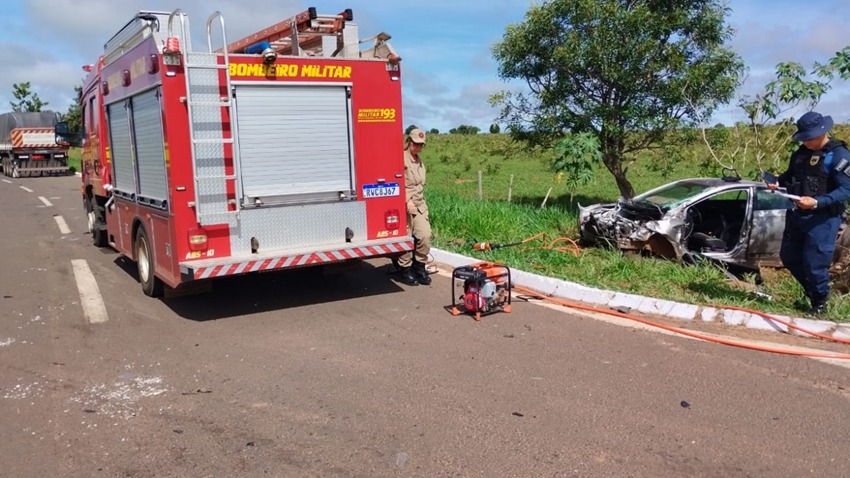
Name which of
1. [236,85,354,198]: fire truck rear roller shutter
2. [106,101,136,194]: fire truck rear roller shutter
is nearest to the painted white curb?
[236,85,354,198]: fire truck rear roller shutter

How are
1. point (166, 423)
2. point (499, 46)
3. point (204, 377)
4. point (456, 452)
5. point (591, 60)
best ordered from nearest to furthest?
point (456, 452) < point (166, 423) < point (204, 377) < point (591, 60) < point (499, 46)

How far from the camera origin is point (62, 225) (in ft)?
46.0

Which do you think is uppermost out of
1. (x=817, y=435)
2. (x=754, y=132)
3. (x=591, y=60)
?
(x=591, y=60)

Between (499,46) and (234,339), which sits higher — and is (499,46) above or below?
above

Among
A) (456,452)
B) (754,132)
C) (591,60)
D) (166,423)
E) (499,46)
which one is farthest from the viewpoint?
(499,46)

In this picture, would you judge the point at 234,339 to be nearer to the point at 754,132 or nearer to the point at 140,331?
the point at 140,331

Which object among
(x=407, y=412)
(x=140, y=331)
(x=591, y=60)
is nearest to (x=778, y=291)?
(x=407, y=412)

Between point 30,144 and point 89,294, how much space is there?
1147 inches

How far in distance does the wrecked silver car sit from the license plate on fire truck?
313 cm

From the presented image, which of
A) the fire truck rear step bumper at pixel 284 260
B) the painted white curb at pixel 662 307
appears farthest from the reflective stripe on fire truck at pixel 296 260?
the painted white curb at pixel 662 307

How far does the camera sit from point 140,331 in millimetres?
6266

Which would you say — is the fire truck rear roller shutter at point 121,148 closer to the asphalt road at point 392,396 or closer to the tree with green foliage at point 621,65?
the asphalt road at point 392,396

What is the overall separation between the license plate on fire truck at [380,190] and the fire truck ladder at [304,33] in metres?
1.69

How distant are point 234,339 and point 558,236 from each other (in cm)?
568
